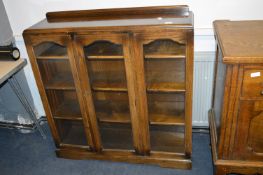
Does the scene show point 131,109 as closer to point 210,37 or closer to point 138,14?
point 138,14

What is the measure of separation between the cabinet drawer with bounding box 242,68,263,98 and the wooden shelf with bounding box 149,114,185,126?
602 mm

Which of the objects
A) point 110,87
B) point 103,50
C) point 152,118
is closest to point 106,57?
point 103,50

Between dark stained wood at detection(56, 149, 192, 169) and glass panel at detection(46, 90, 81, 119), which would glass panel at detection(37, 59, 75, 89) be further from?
dark stained wood at detection(56, 149, 192, 169)

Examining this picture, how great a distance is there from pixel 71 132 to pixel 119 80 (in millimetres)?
764

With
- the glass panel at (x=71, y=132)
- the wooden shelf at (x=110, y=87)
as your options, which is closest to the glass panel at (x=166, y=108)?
the wooden shelf at (x=110, y=87)

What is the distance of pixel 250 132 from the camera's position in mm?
1667

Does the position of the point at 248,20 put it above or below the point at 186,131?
above

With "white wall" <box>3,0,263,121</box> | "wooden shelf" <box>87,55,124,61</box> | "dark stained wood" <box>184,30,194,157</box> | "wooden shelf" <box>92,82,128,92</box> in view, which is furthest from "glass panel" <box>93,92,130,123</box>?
"white wall" <box>3,0,263,121</box>

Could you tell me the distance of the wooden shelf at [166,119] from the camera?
6.63 ft

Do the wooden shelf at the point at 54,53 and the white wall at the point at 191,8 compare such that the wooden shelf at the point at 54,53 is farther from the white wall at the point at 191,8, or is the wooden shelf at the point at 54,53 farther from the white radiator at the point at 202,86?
the white radiator at the point at 202,86

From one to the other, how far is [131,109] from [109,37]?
56cm

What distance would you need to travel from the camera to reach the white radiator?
213cm

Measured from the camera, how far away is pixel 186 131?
78.1 inches

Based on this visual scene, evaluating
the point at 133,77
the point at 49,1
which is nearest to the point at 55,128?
the point at 133,77
